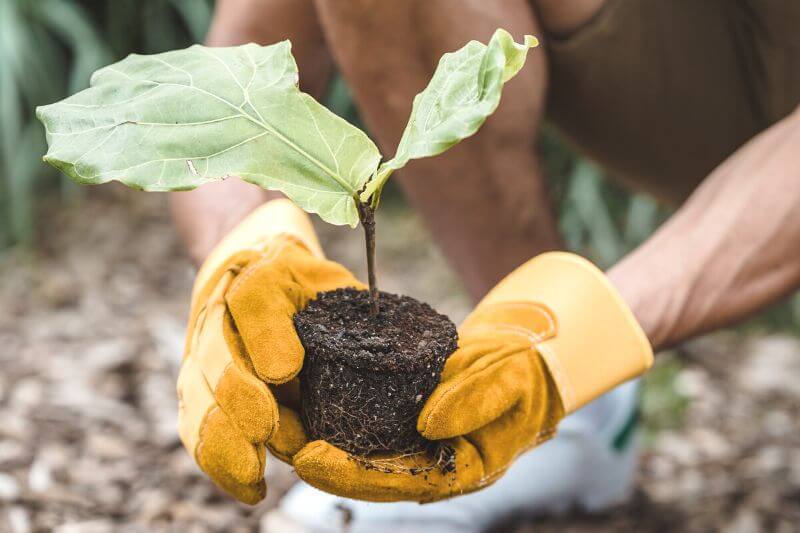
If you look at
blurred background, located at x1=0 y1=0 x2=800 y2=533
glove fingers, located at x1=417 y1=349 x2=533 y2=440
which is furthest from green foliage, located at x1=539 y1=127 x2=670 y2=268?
glove fingers, located at x1=417 y1=349 x2=533 y2=440

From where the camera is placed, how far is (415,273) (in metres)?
2.59

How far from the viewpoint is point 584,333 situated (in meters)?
1.00

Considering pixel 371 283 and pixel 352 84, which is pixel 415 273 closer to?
pixel 352 84

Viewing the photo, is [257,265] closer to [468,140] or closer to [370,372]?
[370,372]

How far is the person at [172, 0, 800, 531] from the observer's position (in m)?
0.99

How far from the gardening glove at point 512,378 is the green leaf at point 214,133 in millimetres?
226

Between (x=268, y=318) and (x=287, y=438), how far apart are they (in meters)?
0.14

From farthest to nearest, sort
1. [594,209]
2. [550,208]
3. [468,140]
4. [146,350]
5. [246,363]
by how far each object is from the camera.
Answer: [594,209] < [146,350] < [550,208] < [468,140] < [246,363]

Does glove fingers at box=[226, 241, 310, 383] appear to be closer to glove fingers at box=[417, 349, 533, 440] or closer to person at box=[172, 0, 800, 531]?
person at box=[172, 0, 800, 531]

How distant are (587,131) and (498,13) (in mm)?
355

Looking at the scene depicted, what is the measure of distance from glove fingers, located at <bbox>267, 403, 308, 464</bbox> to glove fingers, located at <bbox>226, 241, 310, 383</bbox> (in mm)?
80

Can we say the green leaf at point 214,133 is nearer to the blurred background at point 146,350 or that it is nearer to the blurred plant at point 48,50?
the blurred background at point 146,350

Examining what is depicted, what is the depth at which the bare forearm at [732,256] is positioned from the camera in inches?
43.1

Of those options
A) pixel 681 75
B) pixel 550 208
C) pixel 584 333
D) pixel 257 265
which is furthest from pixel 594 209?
pixel 257 265
